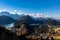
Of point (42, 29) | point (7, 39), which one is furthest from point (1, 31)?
point (42, 29)

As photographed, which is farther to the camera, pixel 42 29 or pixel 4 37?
pixel 42 29

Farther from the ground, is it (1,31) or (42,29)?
(1,31)

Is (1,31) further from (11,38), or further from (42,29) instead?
(42,29)

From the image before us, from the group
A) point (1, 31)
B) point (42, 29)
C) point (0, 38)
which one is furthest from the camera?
point (42, 29)

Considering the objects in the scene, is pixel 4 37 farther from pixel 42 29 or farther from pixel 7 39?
pixel 42 29

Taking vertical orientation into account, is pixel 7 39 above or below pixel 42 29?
above

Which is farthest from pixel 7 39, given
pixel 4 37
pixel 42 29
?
pixel 42 29

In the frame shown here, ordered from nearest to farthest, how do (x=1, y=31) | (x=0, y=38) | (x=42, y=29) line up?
1. (x=0, y=38)
2. (x=1, y=31)
3. (x=42, y=29)

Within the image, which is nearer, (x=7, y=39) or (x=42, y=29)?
(x=7, y=39)

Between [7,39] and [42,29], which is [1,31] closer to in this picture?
[7,39]
